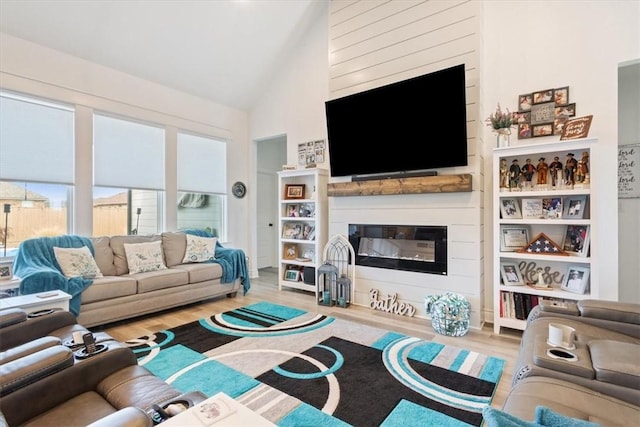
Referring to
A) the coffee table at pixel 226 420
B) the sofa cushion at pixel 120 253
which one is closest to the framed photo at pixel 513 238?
the coffee table at pixel 226 420

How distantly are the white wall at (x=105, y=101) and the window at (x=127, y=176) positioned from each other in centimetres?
13

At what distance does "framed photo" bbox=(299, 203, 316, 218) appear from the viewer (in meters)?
4.70

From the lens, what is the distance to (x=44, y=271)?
9.26ft

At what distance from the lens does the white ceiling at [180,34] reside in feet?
11.0

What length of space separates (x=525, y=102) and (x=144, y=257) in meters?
4.50

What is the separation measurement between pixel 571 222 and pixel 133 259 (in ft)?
14.7

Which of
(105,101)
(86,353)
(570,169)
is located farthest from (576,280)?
(105,101)

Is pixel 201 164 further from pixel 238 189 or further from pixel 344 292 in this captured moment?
pixel 344 292

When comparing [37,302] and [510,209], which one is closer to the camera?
[37,302]

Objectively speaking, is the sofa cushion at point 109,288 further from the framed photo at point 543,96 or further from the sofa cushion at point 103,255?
the framed photo at point 543,96

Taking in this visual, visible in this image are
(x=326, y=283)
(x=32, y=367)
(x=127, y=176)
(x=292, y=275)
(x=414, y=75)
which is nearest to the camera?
(x=32, y=367)

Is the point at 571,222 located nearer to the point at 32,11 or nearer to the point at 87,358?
the point at 87,358

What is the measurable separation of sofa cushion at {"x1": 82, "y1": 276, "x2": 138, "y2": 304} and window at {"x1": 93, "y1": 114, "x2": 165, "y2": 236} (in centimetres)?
113

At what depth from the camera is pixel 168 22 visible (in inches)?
150
